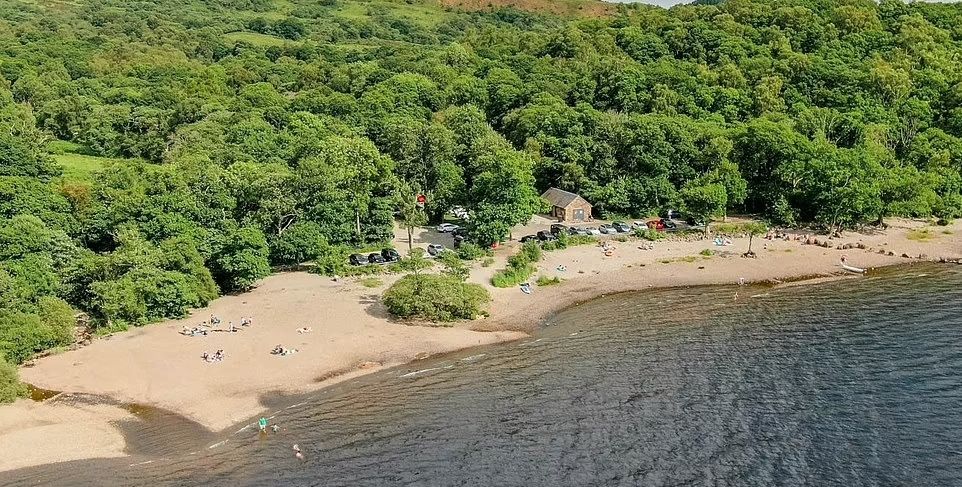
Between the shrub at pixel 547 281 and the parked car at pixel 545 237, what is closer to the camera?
the shrub at pixel 547 281

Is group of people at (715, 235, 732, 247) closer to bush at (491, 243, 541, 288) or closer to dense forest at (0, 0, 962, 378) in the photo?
dense forest at (0, 0, 962, 378)

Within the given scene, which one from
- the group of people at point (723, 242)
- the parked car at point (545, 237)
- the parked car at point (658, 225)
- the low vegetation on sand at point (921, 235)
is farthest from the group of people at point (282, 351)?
the low vegetation on sand at point (921, 235)

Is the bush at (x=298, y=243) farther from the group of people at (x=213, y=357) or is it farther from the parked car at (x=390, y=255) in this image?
the group of people at (x=213, y=357)

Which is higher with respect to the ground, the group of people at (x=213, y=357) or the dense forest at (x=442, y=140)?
the dense forest at (x=442, y=140)

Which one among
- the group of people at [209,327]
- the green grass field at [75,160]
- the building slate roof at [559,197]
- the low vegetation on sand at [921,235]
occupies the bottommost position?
the group of people at [209,327]

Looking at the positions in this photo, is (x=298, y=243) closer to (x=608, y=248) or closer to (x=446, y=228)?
(x=446, y=228)

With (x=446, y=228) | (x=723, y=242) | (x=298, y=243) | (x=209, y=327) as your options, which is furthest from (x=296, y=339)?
(x=723, y=242)

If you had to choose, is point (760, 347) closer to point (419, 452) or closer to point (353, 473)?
point (419, 452)

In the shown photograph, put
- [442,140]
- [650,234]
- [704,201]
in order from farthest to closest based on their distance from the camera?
[442,140] → [650,234] → [704,201]
